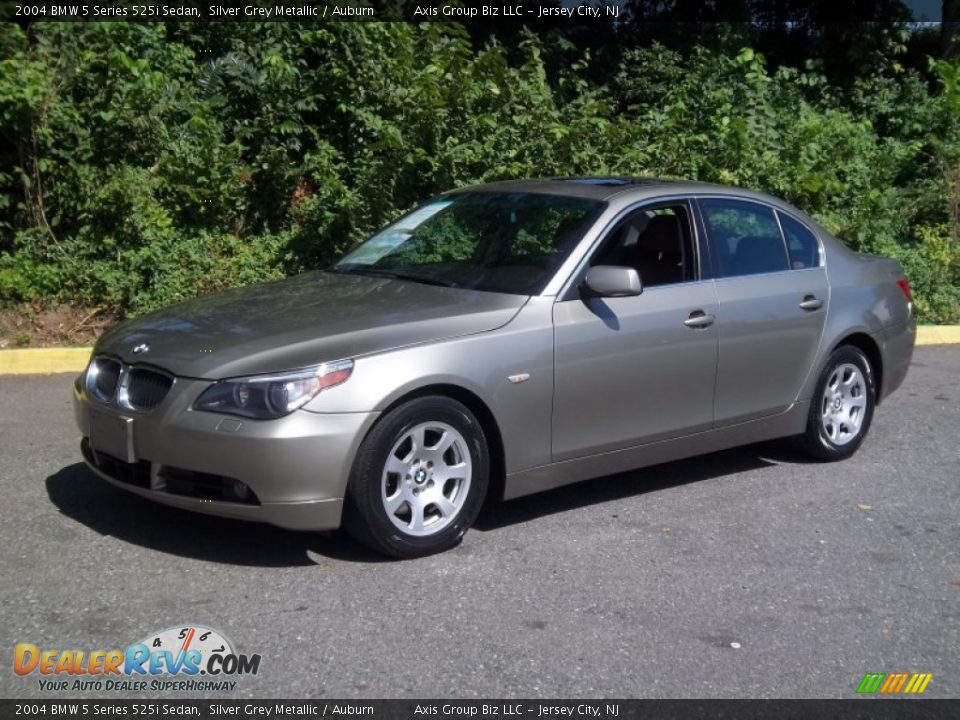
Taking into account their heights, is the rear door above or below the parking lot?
above

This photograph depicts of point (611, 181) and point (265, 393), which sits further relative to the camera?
point (611, 181)

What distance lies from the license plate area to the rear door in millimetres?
2973

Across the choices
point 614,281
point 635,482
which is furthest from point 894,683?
point 635,482

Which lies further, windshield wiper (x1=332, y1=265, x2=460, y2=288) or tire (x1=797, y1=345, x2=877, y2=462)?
tire (x1=797, y1=345, x2=877, y2=462)

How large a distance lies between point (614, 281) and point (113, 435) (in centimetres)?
236

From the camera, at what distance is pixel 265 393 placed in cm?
480

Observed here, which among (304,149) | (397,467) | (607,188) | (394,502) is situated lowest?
(394,502)

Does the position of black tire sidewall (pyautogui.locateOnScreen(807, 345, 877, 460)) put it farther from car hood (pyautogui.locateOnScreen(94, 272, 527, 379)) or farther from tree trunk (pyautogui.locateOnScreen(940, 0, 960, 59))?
tree trunk (pyautogui.locateOnScreen(940, 0, 960, 59))

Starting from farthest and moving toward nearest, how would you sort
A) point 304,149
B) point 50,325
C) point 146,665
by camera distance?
point 304,149 < point 50,325 < point 146,665

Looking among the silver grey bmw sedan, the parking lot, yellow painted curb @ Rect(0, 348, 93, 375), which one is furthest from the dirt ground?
the silver grey bmw sedan

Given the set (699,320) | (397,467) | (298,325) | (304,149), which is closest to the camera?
(397,467)

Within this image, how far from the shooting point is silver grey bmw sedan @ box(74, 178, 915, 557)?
191 inches

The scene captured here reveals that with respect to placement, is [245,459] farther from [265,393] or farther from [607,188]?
[607,188]

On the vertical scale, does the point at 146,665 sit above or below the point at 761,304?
below
